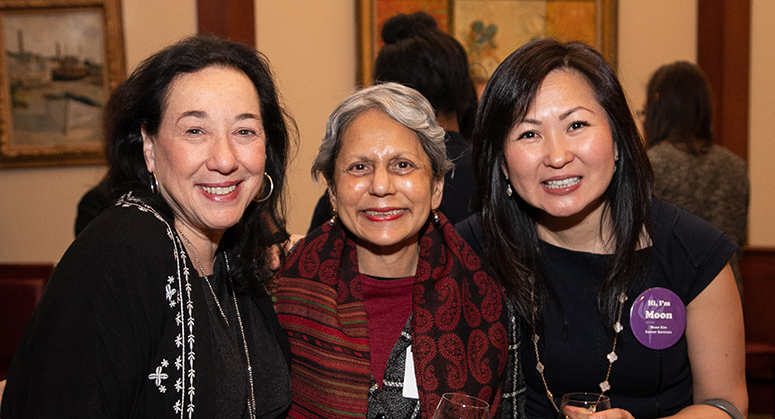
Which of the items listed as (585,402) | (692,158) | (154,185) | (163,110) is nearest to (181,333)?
(154,185)

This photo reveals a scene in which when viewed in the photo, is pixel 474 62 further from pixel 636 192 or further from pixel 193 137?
pixel 193 137

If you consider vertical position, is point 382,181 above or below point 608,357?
above

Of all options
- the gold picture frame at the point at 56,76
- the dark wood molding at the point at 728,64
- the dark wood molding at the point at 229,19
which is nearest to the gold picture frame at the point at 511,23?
the dark wood molding at the point at 728,64

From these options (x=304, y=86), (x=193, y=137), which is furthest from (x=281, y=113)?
(x=304, y=86)

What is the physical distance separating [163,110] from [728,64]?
4.45 meters

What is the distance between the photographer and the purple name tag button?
5.76 feet

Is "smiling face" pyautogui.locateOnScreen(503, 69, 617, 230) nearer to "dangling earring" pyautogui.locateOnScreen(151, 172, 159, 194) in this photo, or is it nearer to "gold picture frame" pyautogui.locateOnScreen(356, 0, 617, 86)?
"dangling earring" pyautogui.locateOnScreen(151, 172, 159, 194)

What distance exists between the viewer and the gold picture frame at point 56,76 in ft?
13.9

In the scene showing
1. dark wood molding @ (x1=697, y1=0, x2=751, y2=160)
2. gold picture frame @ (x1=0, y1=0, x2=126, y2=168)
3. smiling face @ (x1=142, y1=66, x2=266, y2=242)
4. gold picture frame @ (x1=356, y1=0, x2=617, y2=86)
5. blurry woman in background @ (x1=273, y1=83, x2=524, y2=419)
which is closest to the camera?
smiling face @ (x1=142, y1=66, x2=266, y2=242)

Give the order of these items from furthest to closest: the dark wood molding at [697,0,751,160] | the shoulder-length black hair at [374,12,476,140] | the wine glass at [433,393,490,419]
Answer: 1. the dark wood molding at [697,0,751,160]
2. the shoulder-length black hair at [374,12,476,140]
3. the wine glass at [433,393,490,419]

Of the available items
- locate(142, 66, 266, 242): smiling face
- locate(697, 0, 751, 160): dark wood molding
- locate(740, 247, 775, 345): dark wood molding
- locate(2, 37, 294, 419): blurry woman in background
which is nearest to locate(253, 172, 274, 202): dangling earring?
locate(2, 37, 294, 419): blurry woman in background

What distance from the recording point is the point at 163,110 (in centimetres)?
153

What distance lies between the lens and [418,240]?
6.91ft

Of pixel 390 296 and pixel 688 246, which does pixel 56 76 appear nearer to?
pixel 390 296
